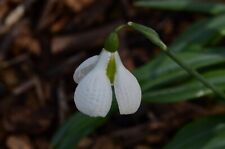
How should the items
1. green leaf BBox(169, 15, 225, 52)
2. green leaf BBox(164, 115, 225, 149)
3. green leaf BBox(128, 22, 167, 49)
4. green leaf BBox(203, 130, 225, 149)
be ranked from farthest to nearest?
green leaf BBox(169, 15, 225, 52) → green leaf BBox(164, 115, 225, 149) → green leaf BBox(203, 130, 225, 149) → green leaf BBox(128, 22, 167, 49)

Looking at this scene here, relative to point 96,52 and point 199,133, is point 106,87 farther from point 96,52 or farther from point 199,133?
point 96,52

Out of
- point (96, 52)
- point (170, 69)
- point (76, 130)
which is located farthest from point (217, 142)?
point (96, 52)

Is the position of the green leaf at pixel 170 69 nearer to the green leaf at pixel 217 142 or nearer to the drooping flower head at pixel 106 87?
the green leaf at pixel 217 142

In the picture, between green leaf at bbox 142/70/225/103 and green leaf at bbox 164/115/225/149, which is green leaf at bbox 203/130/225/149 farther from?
green leaf at bbox 142/70/225/103

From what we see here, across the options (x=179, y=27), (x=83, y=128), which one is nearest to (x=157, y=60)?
(x=83, y=128)

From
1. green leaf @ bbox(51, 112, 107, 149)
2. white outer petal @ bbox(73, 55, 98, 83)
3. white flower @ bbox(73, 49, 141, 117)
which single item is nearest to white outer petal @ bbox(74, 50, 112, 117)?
white flower @ bbox(73, 49, 141, 117)

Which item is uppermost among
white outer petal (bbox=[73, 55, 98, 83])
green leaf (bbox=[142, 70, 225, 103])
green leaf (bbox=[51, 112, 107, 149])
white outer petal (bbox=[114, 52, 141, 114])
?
white outer petal (bbox=[73, 55, 98, 83])
